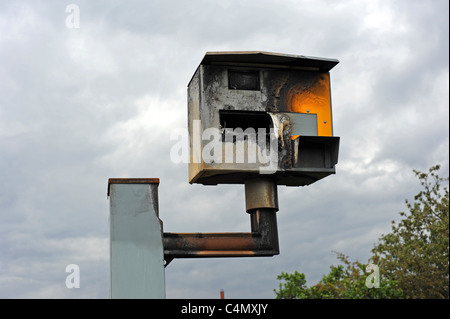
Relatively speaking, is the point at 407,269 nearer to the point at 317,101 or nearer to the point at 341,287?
the point at 341,287

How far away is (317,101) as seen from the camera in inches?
408

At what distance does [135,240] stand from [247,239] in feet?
5.33

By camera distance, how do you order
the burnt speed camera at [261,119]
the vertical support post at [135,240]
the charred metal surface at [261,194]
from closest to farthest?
the vertical support post at [135,240] < the burnt speed camera at [261,119] < the charred metal surface at [261,194]

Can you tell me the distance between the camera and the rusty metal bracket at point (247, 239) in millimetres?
9289

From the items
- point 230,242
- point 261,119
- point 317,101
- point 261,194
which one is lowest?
point 230,242

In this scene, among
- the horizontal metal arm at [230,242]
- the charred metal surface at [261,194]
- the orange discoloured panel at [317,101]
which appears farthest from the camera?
the orange discoloured panel at [317,101]

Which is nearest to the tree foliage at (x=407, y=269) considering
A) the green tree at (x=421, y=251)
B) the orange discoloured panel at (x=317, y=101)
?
the green tree at (x=421, y=251)

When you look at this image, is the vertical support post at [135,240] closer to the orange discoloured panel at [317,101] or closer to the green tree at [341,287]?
the orange discoloured panel at [317,101]

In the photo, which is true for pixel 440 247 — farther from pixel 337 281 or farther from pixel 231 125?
pixel 231 125

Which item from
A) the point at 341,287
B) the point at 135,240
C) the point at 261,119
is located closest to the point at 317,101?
the point at 261,119

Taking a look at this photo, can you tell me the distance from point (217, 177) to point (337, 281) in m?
20.5

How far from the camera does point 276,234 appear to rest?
9.73 metres

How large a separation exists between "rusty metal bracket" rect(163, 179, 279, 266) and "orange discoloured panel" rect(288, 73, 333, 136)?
4.04 ft

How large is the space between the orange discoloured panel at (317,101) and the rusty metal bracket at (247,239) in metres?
1.23
